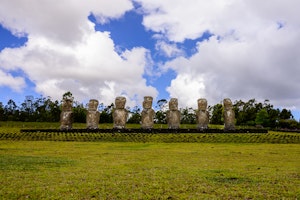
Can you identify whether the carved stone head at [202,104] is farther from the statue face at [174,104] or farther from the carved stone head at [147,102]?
the carved stone head at [147,102]

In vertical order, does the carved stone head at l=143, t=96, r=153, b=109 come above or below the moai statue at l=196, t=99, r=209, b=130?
above

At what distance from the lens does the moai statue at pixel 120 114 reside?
140 ft

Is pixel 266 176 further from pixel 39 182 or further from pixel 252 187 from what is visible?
pixel 39 182

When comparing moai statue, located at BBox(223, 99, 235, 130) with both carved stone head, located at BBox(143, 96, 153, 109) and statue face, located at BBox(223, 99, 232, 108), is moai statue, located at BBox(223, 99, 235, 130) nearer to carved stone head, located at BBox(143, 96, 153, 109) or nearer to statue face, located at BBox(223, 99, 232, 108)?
statue face, located at BBox(223, 99, 232, 108)

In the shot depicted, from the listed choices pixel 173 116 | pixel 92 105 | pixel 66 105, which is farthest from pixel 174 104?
pixel 66 105

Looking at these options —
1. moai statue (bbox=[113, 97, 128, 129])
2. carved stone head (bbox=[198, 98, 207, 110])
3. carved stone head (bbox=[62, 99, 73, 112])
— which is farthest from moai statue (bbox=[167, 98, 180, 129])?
carved stone head (bbox=[62, 99, 73, 112])

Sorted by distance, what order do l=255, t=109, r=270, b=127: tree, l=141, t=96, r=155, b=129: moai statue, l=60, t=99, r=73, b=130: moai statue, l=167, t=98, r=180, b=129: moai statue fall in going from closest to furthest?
l=141, t=96, r=155, b=129: moai statue, l=167, t=98, r=180, b=129: moai statue, l=60, t=99, r=73, b=130: moai statue, l=255, t=109, r=270, b=127: tree

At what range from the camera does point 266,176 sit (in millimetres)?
11688

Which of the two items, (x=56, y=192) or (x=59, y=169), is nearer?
(x=56, y=192)

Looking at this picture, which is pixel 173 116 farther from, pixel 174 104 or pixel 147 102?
pixel 147 102

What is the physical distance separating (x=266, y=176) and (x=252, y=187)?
226cm

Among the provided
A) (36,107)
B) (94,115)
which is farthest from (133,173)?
(36,107)

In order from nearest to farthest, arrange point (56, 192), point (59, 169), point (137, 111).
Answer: point (56, 192), point (59, 169), point (137, 111)

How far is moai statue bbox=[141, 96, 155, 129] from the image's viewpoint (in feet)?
139
